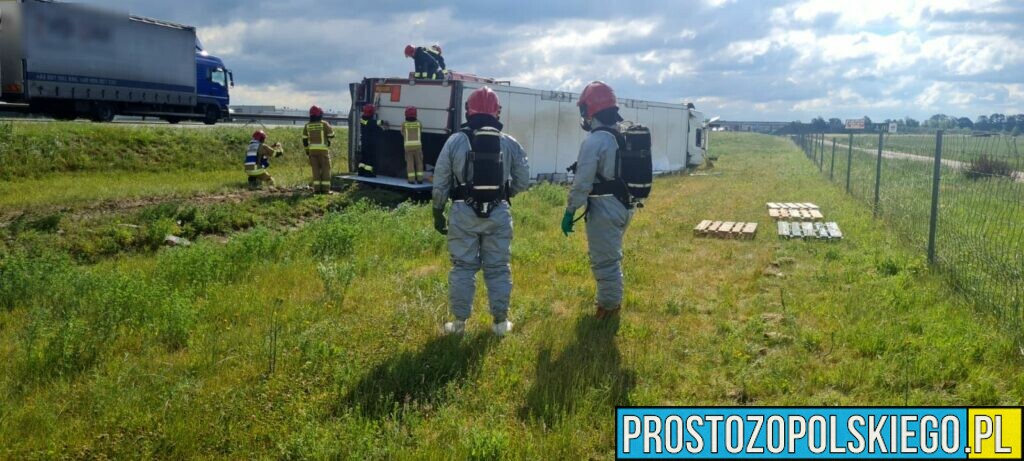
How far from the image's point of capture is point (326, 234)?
8.62 metres

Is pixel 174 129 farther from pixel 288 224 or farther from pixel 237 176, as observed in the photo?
pixel 288 224

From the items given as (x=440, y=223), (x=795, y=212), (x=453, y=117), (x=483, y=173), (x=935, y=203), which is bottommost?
(x=795, y=212)

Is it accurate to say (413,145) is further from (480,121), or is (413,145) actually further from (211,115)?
(211,115)

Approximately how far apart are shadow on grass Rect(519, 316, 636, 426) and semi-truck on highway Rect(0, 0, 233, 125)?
19.8 meters

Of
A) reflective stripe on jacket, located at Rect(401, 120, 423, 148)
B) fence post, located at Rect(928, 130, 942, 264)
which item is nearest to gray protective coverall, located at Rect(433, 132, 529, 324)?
fence post, located at Rect(928, 130, 942, 264)

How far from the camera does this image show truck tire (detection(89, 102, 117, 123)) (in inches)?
844

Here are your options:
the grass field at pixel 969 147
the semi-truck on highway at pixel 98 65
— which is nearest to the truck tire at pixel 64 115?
the semi-truck on highway at pixel 98 65

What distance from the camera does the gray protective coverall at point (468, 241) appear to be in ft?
17.6

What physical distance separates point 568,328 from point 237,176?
1294cm

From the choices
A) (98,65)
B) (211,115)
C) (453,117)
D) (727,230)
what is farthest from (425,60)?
(211,115)

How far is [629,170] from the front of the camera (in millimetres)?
5758

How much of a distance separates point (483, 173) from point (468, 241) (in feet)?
1.75

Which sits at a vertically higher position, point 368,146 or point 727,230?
point 368,146

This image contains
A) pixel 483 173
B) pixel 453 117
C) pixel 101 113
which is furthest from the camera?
pixel 101 113
